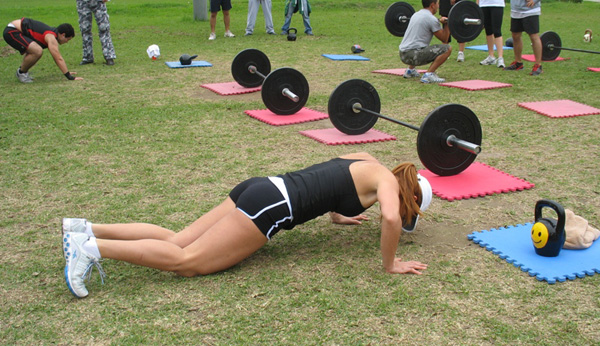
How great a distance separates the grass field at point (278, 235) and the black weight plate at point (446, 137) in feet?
1.16

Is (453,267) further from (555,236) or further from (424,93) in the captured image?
(424,93)

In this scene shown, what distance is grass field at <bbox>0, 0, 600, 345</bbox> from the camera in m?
2.26

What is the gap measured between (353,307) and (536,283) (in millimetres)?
903

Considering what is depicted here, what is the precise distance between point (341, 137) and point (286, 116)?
924 millimetres

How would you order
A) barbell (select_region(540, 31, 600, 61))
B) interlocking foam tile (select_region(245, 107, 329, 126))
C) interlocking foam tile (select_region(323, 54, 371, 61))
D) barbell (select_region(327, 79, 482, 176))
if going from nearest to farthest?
barbell (select_region(327, 79, 482, 176)), interlocking foam tile (select_region(245, 107, 329, 126)), barbell (select_region(540, 31, 600, 61)), interlocking foam tile (select_region(323, 54, 371, 61))

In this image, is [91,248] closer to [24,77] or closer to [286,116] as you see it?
[286,116]

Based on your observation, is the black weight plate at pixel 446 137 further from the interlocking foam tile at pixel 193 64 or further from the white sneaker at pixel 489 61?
the interlocking foam tile at pixel 193 64

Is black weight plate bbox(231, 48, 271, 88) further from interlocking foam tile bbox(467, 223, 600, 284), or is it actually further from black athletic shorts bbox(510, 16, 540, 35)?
interlocking foam tile bbox(467, 223, 600, 284)

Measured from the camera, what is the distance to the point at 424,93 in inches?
253

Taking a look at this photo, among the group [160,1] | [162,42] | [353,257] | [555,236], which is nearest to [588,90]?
[555,236]

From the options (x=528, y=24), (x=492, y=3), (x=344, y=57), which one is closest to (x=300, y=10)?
(x=344, y=57)

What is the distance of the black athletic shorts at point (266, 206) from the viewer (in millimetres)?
2607

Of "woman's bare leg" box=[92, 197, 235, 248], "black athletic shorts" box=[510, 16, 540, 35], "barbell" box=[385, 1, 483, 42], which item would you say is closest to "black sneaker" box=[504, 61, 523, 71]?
"black athletic shorts" box=[510, 16, 540, 35]

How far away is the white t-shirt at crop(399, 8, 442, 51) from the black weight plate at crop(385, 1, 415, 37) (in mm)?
1056
